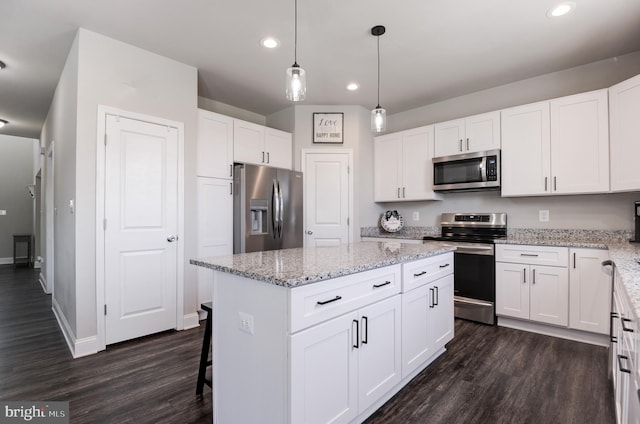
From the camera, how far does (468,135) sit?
370 cm

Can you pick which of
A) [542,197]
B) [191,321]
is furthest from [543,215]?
[191,321]

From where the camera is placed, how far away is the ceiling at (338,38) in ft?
7.59

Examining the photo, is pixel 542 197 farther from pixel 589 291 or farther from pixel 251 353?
pixel 251 353

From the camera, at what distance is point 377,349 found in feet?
5.75

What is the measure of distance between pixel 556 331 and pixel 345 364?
2596mm

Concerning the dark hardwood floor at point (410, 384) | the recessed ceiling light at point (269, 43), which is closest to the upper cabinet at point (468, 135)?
the dark hardwood floor at point (410, 384)

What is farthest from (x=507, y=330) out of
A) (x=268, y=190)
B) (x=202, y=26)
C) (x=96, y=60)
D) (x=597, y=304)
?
(x=96, y=60)

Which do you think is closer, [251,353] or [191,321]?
[251,353]

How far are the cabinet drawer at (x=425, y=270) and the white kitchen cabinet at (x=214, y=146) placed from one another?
240 centimetres

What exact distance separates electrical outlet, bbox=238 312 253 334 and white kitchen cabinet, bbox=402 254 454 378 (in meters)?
1.00

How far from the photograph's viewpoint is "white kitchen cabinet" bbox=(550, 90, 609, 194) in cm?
282

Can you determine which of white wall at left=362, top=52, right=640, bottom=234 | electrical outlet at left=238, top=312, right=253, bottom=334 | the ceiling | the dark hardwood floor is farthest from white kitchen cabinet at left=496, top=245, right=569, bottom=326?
electrical outlet at left=238, top=312, right=253, bottom=334

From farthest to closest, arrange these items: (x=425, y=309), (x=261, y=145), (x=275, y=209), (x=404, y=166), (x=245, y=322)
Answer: (x=404, y=166)
(x=261, y=145)
(x=275, y=209)
(x=425, y=309)
(x=245, y=322)

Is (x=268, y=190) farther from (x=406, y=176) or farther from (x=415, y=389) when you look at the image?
(x=415, y=389)
